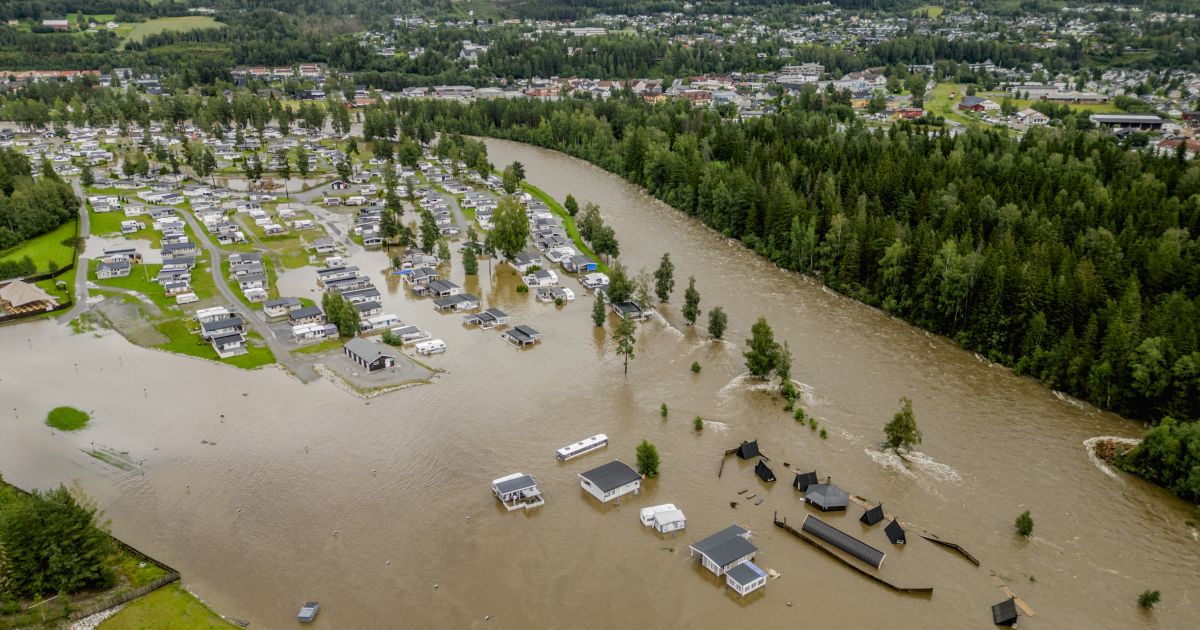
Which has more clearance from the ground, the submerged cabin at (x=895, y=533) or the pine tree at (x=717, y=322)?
the pine tree at (x=717, y=322)

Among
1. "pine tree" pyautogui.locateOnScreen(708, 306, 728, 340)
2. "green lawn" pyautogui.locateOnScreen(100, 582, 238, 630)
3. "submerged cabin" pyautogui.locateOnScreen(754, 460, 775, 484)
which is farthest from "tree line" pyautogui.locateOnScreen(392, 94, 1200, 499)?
"green lawn" pyautogui.locateOnScreen(100, 582, 238, 630)

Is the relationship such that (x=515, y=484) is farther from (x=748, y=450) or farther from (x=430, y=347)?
(x=430, y=347)

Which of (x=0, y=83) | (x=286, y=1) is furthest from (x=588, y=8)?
(x=0, y=83)

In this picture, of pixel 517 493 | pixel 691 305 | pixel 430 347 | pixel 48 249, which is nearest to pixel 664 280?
pixel 691 305

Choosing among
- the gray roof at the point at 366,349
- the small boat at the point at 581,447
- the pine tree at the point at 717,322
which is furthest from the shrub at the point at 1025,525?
the gray roof at the point at 366,349

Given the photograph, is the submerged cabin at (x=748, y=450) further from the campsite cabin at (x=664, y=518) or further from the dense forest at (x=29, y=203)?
the dense forest at (x=29, y=203)
